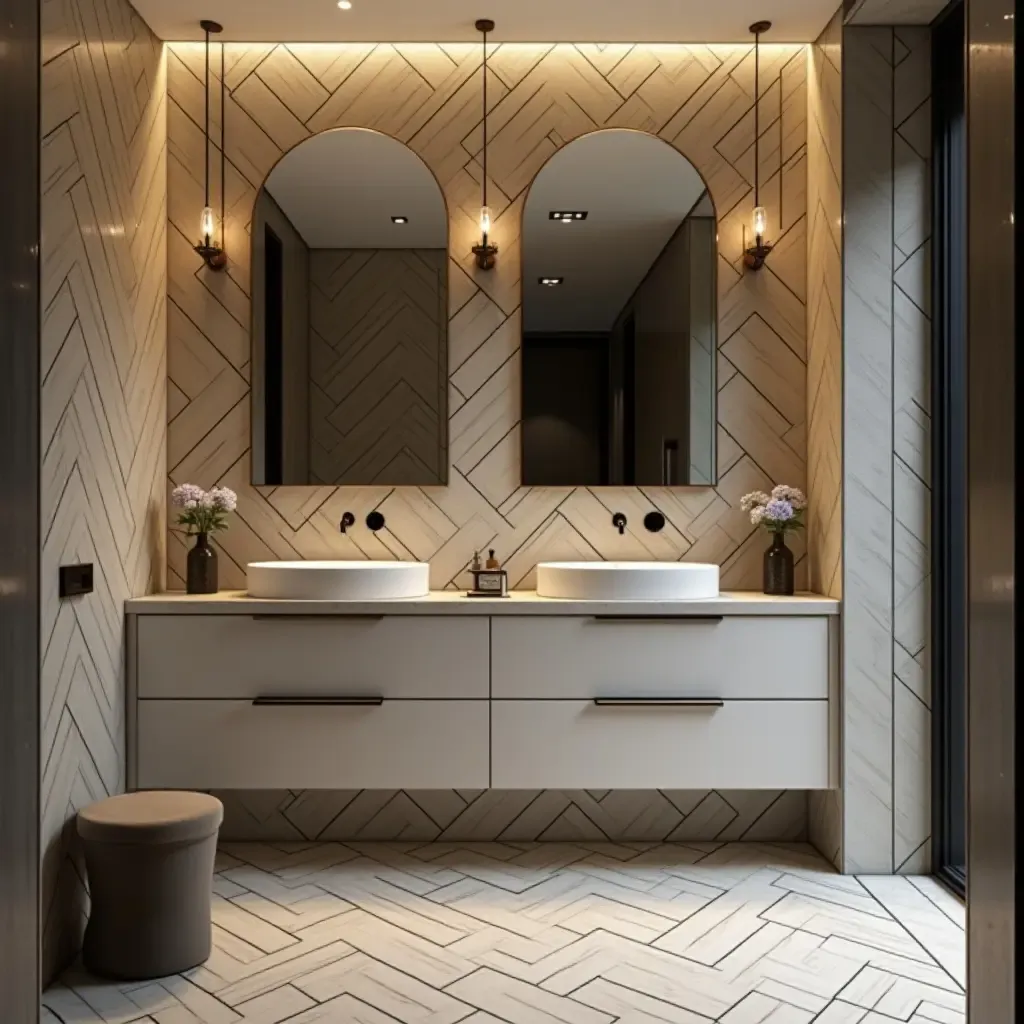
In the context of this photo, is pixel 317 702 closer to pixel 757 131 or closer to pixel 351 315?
pixel 351 315

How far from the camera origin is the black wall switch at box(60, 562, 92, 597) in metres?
2.54

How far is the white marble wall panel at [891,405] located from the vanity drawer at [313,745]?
1.23 m

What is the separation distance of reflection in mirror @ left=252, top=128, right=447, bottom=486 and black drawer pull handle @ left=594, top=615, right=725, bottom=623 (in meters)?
0.86

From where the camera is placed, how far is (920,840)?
124 inches

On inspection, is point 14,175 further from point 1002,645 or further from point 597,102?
point 597,102

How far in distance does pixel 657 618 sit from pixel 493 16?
2.00m

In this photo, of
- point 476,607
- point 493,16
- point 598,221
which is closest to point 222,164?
point 493,16

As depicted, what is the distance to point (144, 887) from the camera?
94.1 inches

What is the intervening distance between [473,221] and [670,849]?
2269 mm

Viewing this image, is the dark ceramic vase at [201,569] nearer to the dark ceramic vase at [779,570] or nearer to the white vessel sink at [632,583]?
the white vessel sink at [632,583]

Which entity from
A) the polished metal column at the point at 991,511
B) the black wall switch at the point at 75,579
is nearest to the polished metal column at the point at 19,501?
the polished metal column at the point at 991,511

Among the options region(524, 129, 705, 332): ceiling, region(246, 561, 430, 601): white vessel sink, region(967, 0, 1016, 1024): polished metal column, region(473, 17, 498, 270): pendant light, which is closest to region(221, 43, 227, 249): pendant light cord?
region(473, 17, 498, 270): pendant light

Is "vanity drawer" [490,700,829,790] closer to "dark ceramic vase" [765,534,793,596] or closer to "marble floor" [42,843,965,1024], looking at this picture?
"marble floor" [42,843,965,1024]

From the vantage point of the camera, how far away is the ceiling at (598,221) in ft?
11.6
